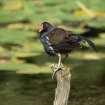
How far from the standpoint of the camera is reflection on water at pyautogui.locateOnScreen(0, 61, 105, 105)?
6582 mm

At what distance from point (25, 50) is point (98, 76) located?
56.4 inches

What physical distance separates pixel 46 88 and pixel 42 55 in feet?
4.80

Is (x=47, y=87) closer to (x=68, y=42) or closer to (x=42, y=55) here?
(x=42, y=55)

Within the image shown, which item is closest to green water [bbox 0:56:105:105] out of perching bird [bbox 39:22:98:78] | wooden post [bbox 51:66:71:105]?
perching bird [bbox 39:22:98:78]

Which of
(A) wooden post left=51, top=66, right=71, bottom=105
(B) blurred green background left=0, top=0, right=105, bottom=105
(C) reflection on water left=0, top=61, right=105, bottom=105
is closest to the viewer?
(A) wooden post left=51, top=66, right=71, bottom=105

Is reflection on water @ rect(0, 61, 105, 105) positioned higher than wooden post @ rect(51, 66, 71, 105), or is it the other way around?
wooden post @ rect(51, 66, 71, 105)

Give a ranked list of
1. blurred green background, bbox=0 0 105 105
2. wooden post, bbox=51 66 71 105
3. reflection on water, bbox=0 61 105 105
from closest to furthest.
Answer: wooden post, bbox=51 66 71 105 → reflection on water, bbox=0 61 105 105 → blurred green background, bbox=0 0 105 105

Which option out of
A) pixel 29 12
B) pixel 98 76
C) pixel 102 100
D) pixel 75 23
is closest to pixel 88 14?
pixel 75 23

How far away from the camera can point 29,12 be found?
36.6ft

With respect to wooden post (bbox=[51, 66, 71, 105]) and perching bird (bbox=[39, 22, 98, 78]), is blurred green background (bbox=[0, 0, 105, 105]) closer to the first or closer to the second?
perching bird (bbox=[39, 22, 98, 78])

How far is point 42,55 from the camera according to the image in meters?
8.48

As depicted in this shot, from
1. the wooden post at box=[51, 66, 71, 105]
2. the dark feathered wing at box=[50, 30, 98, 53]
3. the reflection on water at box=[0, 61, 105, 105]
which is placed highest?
the dark feathered wing at box=[50, 30, 98, 53]

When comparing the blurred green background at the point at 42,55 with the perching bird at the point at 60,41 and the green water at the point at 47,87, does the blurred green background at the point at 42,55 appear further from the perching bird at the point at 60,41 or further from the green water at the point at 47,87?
the perching bird at the point at 60,41

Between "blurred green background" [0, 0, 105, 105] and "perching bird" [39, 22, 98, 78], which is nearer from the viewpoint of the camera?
"perching bird" [39, 22, 98, 78]
